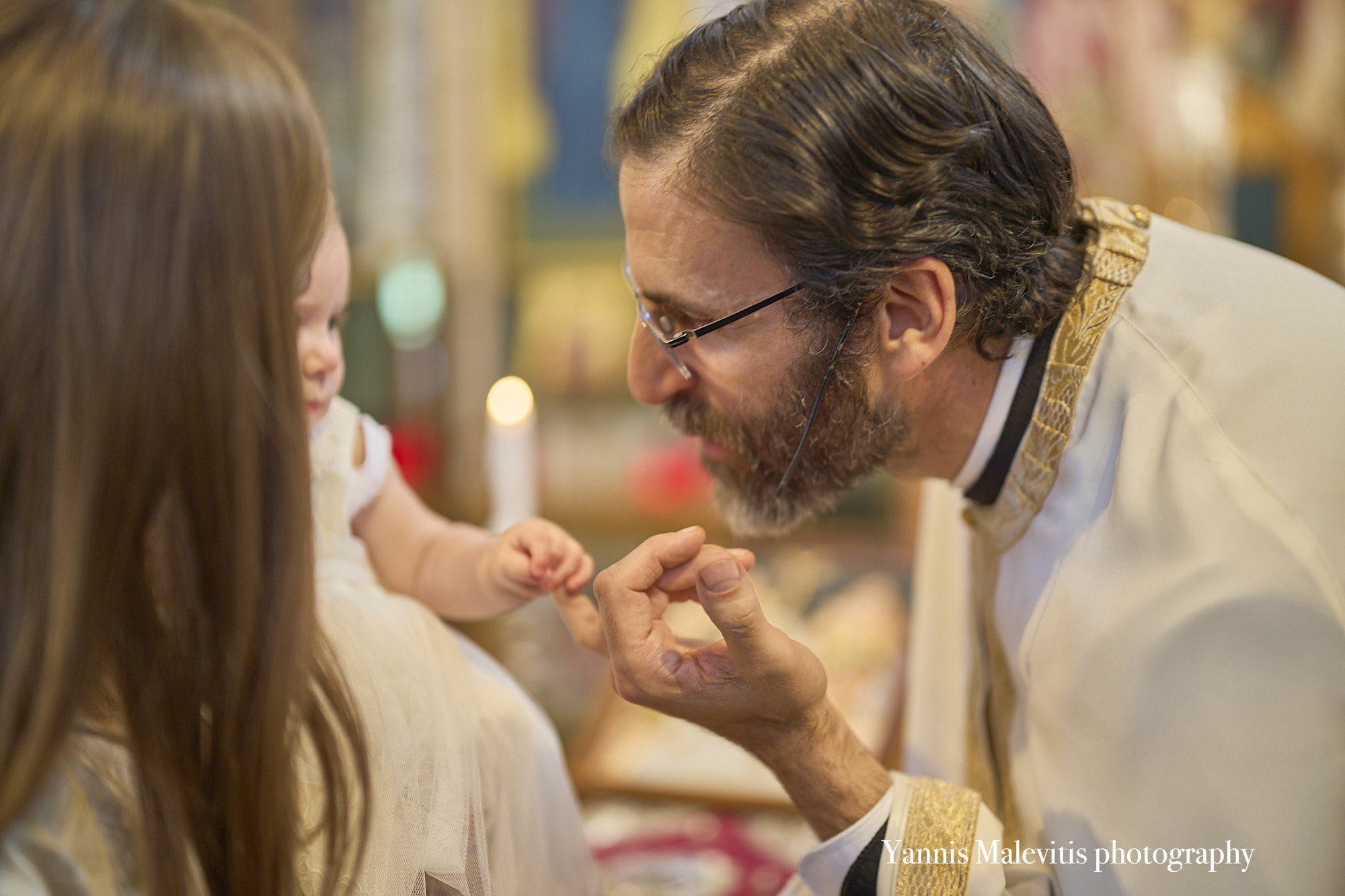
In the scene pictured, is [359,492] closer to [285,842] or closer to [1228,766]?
[285,842]

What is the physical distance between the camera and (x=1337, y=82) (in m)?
3.18

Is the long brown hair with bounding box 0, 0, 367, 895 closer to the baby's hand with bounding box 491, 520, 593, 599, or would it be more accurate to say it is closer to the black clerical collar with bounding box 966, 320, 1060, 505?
the baby's hand with bounding box 491, 520, 593, 599

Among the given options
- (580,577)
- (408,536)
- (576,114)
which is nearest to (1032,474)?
(580,577)

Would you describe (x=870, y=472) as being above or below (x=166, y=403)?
below

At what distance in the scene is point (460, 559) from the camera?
4.76 feet

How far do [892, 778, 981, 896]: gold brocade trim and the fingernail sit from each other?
45cm

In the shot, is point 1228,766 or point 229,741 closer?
point 229,741

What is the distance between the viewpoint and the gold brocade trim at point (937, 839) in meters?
1.21

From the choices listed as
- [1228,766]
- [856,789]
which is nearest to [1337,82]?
[1228,766]

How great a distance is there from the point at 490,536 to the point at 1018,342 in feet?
2.76

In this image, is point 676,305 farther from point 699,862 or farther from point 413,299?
point 413,299

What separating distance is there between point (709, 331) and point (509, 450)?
1.95 feet

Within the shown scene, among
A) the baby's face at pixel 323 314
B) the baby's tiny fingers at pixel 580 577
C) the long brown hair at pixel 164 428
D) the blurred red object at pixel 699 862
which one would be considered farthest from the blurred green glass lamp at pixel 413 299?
the long brown hair at pixel 164 428

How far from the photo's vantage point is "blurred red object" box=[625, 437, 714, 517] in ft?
12.8
